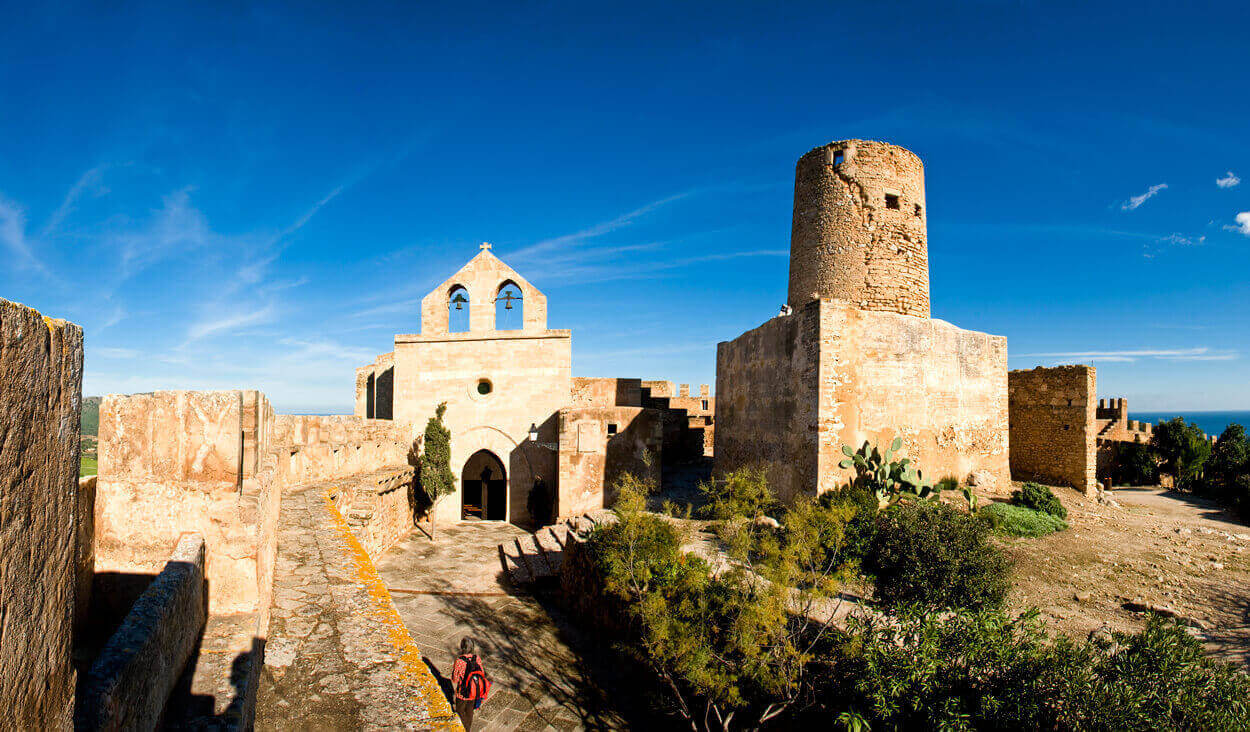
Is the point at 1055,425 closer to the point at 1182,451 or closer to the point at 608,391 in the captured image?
the point at 1182,451

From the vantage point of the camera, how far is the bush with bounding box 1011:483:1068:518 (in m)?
10.6

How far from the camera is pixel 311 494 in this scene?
8312 mm

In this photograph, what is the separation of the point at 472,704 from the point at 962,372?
10273 millimetres

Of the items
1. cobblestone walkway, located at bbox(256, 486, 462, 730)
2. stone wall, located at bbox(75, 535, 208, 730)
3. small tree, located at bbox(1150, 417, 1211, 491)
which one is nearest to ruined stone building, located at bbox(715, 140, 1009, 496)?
cobblestone walkway, located at bbox(256, 486, 462, 730)

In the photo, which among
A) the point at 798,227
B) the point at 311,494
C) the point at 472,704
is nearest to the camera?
the point at 472,704

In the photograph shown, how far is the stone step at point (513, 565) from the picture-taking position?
11250mm

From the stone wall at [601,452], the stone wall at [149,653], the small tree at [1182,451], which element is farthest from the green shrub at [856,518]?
the small tree at [1182,451]

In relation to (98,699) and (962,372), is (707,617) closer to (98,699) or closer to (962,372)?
→ (98,699)

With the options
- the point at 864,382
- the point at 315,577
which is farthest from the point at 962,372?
the point at 315,577

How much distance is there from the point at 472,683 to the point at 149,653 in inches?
200

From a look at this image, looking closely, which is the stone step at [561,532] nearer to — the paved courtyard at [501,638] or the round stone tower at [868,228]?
the paved courtyard at [501,638]

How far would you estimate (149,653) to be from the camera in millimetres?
1927

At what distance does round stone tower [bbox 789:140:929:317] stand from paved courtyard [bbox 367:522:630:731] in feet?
26.6

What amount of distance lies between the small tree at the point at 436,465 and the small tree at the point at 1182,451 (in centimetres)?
2172
